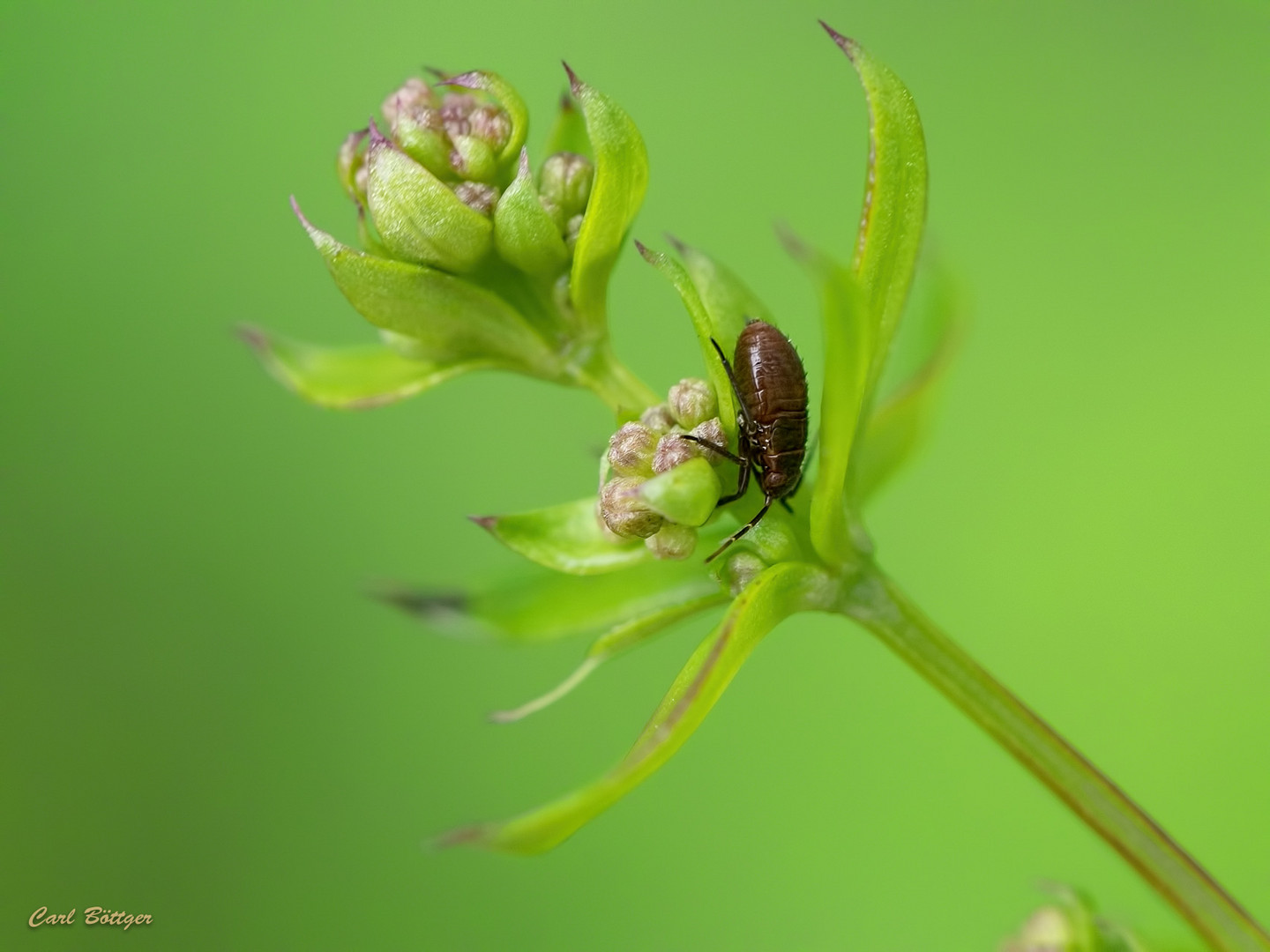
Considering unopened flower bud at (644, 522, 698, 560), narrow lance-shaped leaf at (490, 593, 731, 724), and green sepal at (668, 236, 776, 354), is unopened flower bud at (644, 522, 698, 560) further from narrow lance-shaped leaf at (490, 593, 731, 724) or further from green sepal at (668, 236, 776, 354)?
green sepal at (668, 236, 776, 354)

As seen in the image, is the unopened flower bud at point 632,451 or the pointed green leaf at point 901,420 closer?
the unopened flower bud at point 632,451

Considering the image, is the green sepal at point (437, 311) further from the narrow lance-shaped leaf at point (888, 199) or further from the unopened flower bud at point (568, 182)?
the narrow lance-shaped leaf at point (888, 199)

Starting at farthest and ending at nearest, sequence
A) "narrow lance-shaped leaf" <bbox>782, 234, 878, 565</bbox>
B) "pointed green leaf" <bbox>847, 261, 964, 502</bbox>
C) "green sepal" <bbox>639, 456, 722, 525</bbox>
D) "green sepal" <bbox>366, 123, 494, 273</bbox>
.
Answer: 1. "pointed green leaf" <bbox>847, 261, 964, 502</bbox>
2. "green sepal" <bbox>366, 123, 494, 273</bbox>
3. "green sepal" <bbox>639, 456, 722, 525</bbox>
4. "narrow lance-shaped leaf" <bbox>782, 234, 878, 565</bbox>

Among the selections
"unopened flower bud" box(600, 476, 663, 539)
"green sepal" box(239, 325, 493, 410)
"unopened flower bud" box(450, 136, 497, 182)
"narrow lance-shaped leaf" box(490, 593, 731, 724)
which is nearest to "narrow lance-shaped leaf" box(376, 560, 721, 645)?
"narrow lance-shaped leaf" box(490, 593, 731, 724)

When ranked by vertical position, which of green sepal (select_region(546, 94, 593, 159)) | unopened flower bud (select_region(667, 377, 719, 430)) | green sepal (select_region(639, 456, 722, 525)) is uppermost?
green sepal (select_region(546, 94, 593, 159))

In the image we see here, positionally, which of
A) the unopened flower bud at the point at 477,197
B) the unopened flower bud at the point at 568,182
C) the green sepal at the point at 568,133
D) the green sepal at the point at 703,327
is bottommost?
the green sepal at the point at 703,327

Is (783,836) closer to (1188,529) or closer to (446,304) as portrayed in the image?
(1188,529)

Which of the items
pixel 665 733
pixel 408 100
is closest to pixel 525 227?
pixel 408 100

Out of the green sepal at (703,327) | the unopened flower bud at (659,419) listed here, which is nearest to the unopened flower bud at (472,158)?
the green sepal at (703,327)
